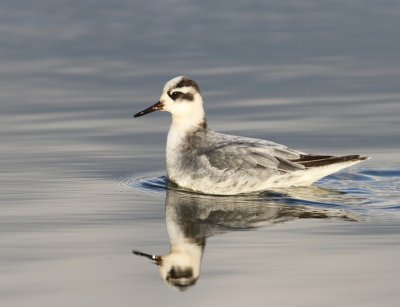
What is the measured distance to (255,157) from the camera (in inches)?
572

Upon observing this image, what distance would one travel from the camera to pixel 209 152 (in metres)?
14.8

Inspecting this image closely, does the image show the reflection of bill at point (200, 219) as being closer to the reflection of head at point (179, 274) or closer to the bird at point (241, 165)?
the reflection of head at point (179, 274)

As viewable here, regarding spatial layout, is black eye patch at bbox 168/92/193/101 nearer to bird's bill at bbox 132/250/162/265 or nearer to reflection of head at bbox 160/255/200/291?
bird's bill at bbox 132/250/162/265

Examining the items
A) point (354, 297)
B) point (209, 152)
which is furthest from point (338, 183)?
point (354, 297)

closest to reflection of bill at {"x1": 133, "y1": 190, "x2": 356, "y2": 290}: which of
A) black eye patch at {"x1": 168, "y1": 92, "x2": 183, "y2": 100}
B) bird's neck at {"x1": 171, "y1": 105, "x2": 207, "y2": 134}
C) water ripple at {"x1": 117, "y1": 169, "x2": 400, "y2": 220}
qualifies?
water ripple at {"x1": 117, "y1": 169, "x2": 400, "y2": 220}

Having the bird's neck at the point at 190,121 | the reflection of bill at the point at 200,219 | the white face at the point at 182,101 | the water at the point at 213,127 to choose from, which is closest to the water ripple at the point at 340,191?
the water at the point at 213,127

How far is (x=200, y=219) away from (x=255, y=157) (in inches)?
79.1

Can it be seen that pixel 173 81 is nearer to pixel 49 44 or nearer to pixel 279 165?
pixel 279 165

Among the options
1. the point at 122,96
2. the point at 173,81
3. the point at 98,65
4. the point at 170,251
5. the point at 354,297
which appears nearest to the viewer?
the point at 354,297

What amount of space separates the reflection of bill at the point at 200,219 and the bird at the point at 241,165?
23 centimetres

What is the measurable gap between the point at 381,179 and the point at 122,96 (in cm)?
518

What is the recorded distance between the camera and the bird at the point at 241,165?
14.3 m

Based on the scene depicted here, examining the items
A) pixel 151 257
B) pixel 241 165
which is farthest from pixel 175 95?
pixel 151 257

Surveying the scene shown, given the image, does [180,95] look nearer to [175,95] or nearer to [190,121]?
[175,95]
